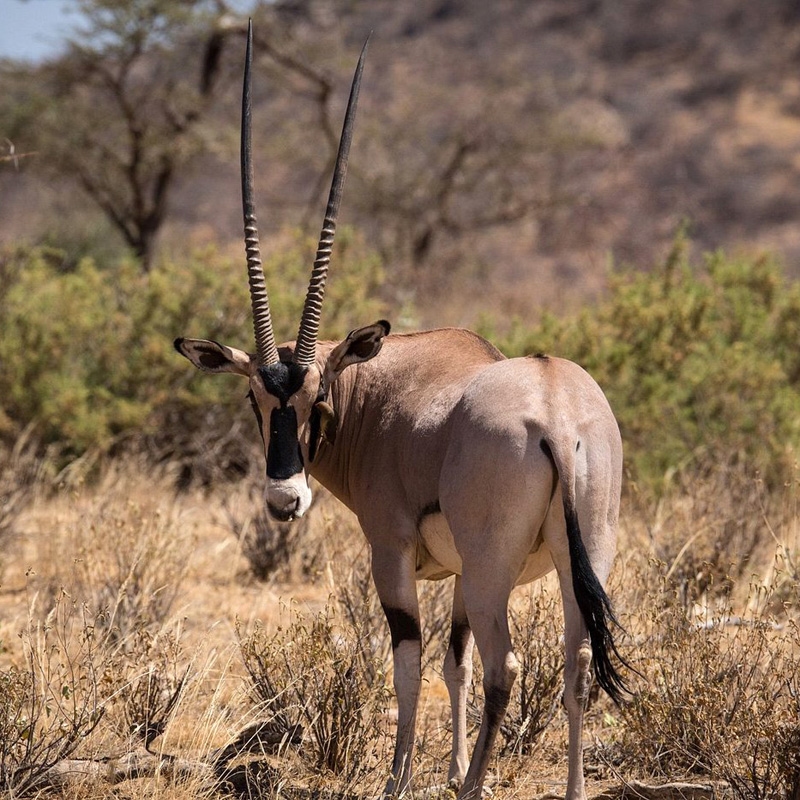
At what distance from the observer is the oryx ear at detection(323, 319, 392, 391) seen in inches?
197

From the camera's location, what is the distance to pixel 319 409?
16.4ft

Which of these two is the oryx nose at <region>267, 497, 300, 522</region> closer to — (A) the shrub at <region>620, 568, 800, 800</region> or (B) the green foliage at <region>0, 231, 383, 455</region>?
(A) the shrub at <region>620, 568, 800, 800</region>

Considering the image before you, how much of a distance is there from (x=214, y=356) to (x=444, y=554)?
4.65ft

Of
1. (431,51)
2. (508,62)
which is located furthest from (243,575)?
(431,51)

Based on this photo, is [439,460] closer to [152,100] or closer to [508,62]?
[152,100]

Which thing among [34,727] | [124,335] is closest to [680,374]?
[124,335]

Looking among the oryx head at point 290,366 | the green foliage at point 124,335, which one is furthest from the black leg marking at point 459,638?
the green foliage at point 124,335

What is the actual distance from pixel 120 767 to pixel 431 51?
43.7m

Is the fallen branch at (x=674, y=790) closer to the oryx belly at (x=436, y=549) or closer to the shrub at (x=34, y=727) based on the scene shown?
the oryx belly at (x=436, y=549)

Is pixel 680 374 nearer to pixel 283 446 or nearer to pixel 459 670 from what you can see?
pixel 459 670

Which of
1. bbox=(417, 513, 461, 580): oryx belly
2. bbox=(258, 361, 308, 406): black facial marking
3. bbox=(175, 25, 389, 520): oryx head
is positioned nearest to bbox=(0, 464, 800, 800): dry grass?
bbox=(417, 513, 461, 580): oryx belly

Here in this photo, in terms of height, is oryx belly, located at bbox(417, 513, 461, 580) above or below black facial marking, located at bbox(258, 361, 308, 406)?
below

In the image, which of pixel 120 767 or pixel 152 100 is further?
pixel 152 100

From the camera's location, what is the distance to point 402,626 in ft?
15.9
